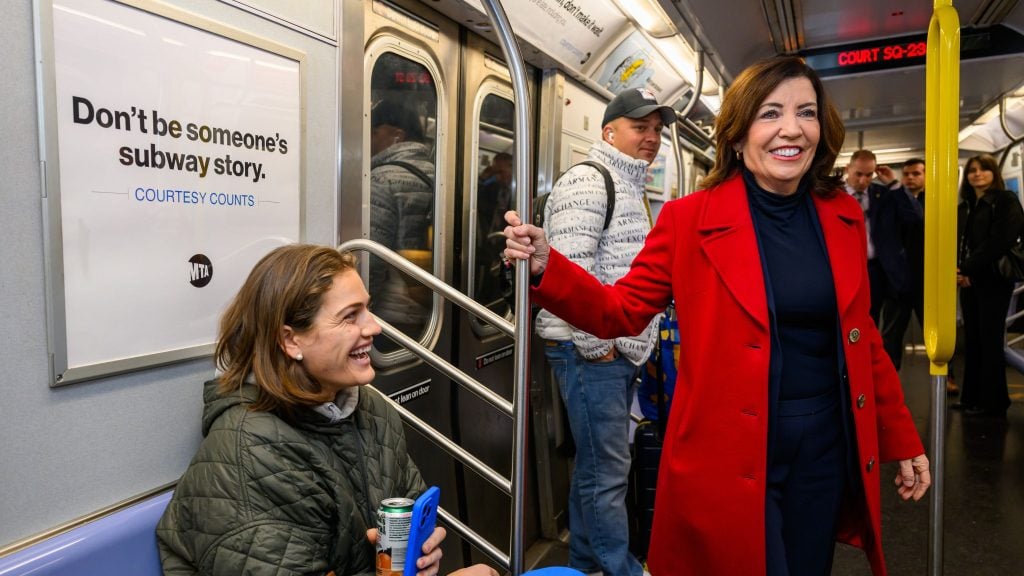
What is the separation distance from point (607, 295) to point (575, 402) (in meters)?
1.12

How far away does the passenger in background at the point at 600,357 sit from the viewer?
2.76 meters

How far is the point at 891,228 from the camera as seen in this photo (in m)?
5.48

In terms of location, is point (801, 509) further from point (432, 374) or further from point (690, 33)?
point (690, 33)

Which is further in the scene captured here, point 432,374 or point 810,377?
point 432,374

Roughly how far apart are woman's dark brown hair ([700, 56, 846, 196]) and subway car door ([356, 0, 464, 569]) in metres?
1.28

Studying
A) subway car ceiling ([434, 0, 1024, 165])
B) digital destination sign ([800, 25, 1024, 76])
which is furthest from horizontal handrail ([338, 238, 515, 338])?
digital destination sign ([800, 25, 1024, 76])

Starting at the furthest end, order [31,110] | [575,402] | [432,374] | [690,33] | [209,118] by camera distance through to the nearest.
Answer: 1. [690,33]
2. [432,374]
3. [575,402]
4. [209,118]
5. [31,110]

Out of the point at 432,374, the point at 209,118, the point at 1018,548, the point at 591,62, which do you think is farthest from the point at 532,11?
the point at 1018,548

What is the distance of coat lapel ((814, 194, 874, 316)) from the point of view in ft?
5.55

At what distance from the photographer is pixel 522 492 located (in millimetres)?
1751

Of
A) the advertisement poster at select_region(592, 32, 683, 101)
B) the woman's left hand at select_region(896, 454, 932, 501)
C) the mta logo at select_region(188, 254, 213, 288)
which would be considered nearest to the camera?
the mta logo at select_region(188, 254, 213, 288)

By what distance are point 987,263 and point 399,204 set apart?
4.97 metres

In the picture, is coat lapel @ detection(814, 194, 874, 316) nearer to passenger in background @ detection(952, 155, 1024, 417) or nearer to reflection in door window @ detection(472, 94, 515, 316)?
reflection in door window @ detection(472, 94, 515, 316)

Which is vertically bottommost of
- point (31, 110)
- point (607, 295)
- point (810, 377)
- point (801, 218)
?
point (810, 377)
